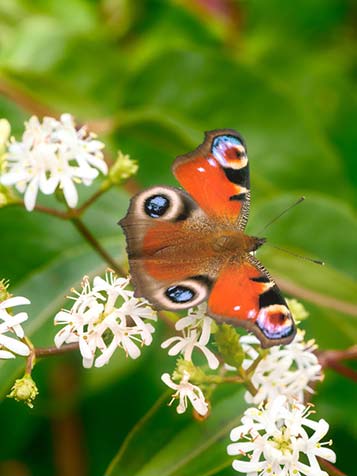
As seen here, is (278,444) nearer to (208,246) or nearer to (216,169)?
(208,246)

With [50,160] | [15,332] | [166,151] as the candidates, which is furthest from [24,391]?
[166,151]

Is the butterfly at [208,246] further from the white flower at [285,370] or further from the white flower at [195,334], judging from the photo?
the white flower at [285,370]

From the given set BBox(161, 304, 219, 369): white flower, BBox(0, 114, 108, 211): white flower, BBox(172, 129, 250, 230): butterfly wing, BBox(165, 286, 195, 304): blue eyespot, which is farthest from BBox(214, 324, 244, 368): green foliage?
BBox(0, 114, 108, 211): white flower

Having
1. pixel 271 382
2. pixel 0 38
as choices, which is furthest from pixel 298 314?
pixel 0 38

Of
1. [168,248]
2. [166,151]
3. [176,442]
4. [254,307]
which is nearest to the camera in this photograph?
[254,307]

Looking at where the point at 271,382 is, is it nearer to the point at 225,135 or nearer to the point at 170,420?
the point at 170,420

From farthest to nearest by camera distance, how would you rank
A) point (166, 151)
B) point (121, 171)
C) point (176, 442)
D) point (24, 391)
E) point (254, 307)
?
point (166, 151), point (121, 171), point (176, 442), point (24, 391), point (254, 307)
